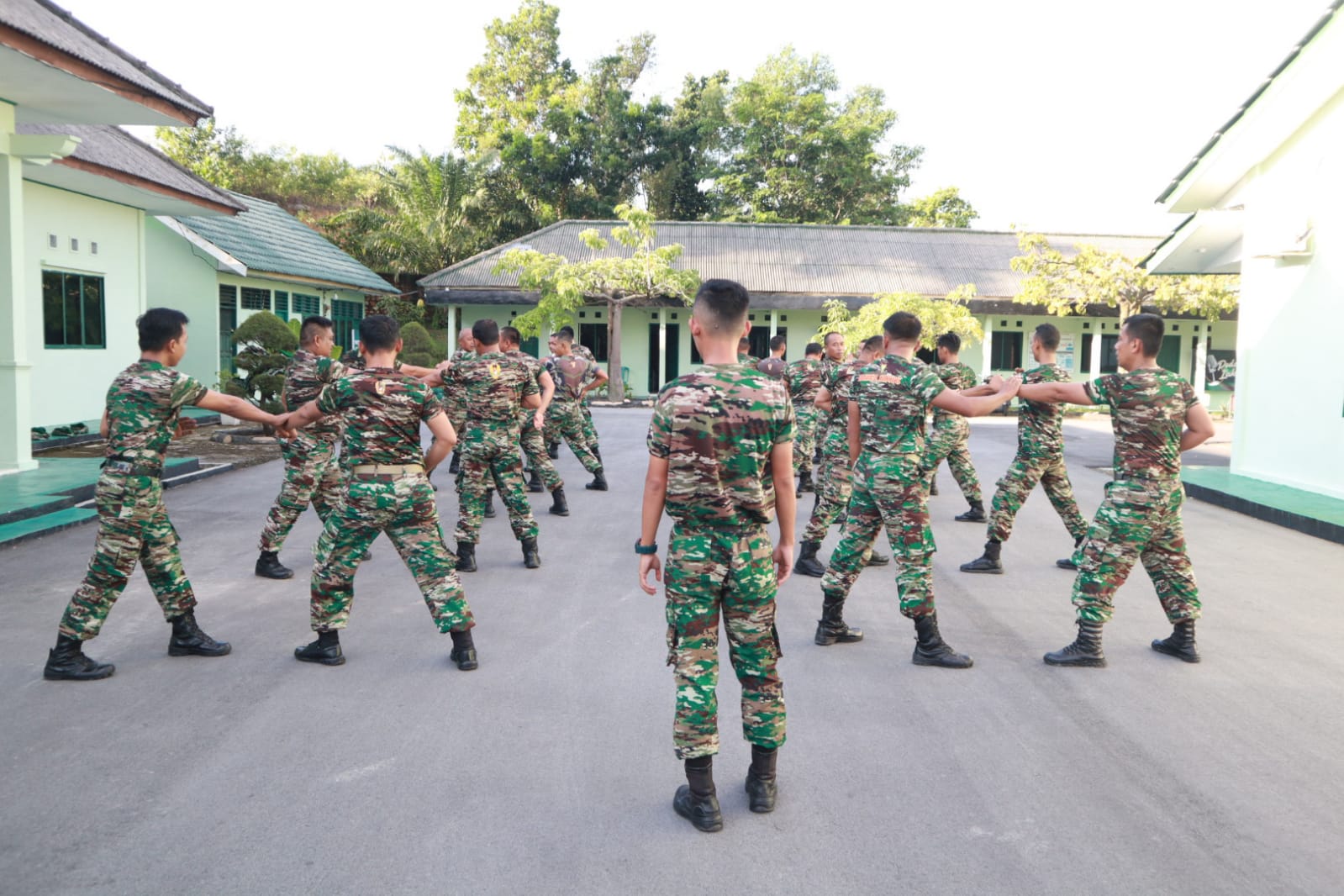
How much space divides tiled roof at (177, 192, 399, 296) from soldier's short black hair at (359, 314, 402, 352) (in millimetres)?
15538

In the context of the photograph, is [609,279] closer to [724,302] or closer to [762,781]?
[724,302]

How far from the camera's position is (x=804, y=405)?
1126cm

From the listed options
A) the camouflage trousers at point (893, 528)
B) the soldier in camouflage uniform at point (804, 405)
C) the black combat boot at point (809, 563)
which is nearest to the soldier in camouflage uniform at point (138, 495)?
the camouflage trousers at point (893, 528)

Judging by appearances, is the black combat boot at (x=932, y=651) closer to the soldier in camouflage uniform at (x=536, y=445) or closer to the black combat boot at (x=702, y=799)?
the black combat boot at (x=702, y=799)

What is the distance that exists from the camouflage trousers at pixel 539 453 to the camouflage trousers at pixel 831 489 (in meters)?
2.71

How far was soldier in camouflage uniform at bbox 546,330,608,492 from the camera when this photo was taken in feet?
38.0

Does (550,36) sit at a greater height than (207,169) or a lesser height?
greater

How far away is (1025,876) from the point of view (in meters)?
3.19

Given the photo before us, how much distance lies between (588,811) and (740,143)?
132 feet

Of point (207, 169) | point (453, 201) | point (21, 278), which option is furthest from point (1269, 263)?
point (207, 169)

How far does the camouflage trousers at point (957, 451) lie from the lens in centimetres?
927

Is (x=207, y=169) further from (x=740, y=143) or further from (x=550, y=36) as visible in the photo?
(x=740, y=143)

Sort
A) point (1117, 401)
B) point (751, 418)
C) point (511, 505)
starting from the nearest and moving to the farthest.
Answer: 1. point (751, 418)
2. point (1117, 401)
3. point (511, 505)

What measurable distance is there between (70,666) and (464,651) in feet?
6.37
